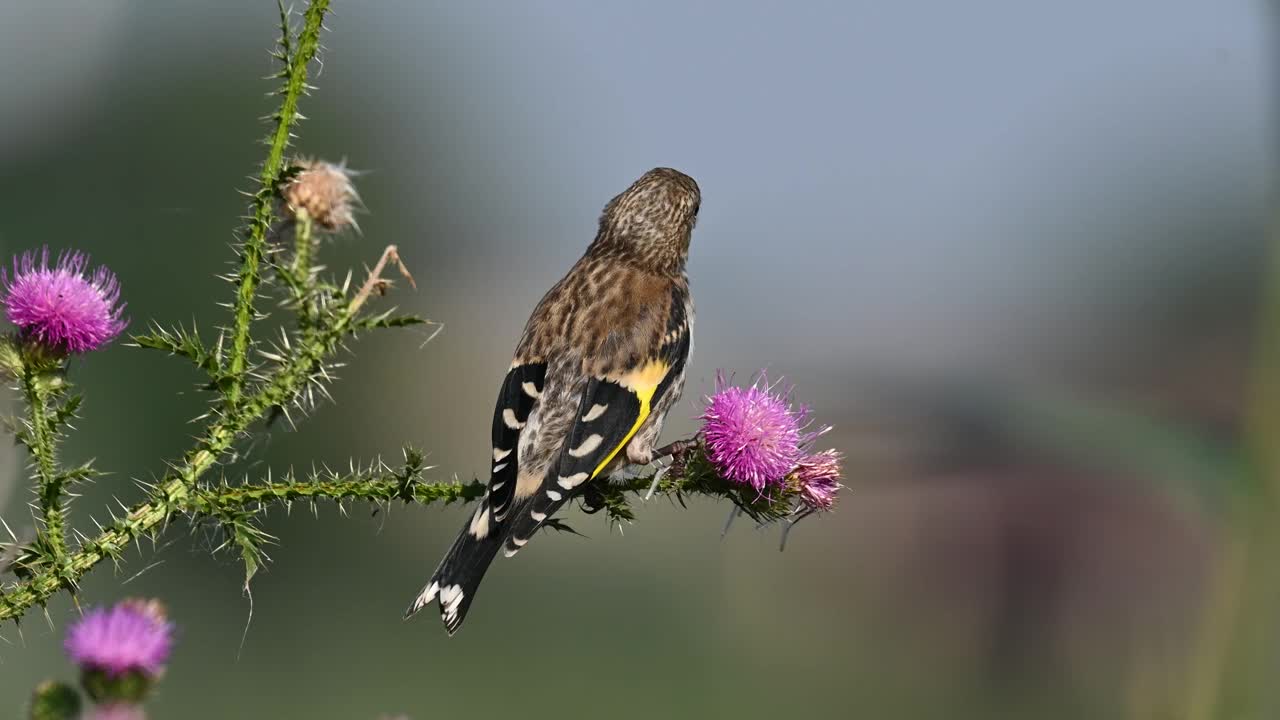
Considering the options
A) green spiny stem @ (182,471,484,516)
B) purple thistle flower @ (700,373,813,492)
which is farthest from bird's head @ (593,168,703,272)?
green spiny stem @ (182,471,484,516)

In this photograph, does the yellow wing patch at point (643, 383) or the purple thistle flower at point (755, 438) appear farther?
the yellow wing patch at point (643, 383)

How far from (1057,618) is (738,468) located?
869 cm

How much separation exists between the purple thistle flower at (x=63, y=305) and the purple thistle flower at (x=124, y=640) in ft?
3.13

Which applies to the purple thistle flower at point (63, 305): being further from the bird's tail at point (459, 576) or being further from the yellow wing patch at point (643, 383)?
the yellow wing patch at point (643, 383)

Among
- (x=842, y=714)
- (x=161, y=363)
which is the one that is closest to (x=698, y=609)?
(x=842, y=714)

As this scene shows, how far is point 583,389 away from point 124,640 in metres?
2.43

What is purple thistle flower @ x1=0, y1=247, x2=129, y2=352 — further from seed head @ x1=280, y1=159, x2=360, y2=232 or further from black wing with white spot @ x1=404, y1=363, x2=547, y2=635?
black wing with white spot @ x1=404, y1=363, x2=547, y2=635

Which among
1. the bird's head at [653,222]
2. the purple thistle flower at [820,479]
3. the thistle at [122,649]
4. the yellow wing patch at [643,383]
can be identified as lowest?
the thistle at [122,649]

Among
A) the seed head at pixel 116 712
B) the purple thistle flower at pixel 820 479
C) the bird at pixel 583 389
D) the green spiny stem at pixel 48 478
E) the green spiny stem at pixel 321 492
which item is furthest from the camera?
the bird at pixel 583 389

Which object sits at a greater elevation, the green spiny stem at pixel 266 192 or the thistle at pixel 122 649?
the green spiny stem at pixel 266 192

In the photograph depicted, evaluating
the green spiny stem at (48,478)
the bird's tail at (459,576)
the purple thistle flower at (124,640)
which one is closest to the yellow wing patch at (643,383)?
the bird's tail at (459,576)

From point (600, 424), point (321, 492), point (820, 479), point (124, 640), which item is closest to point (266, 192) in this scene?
point (321, 492)

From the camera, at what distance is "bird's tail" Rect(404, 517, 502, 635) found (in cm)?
340

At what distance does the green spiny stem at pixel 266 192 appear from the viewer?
2.63 meters
